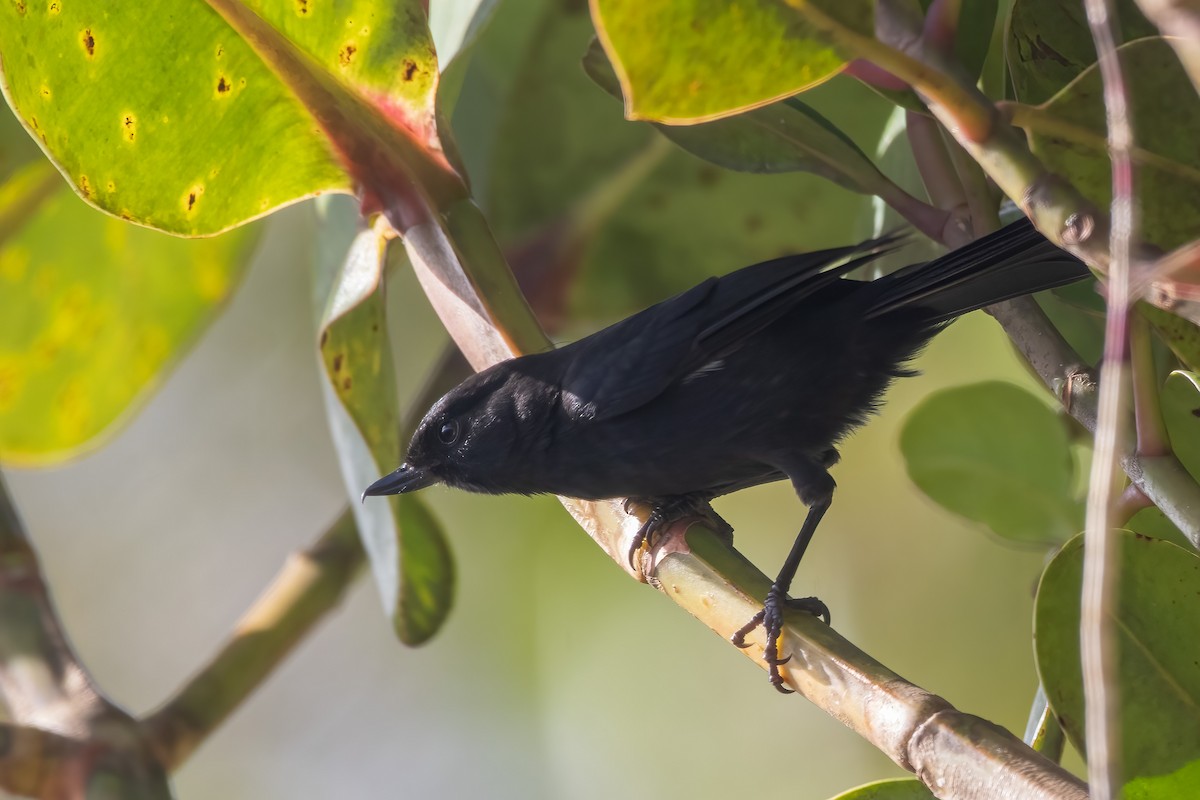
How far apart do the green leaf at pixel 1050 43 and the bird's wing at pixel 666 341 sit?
59 centimetres

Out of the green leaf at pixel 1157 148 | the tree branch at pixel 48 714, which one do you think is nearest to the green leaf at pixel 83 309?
the tree branch at pixel 48 714

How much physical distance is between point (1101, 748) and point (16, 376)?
101 inches

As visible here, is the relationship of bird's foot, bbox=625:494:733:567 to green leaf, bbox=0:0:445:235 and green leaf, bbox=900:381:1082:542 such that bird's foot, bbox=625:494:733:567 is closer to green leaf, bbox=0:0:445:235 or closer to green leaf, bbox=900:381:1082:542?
green leaf, bbox=900:381:1082:542

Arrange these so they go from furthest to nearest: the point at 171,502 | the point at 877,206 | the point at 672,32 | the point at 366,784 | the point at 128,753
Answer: the point at 171,502 → the point at 366,784 → the point at 877,206 → the point at 128,753 → the point at 672,32

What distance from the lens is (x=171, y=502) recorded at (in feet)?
17.8

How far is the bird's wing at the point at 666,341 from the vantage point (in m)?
1.91

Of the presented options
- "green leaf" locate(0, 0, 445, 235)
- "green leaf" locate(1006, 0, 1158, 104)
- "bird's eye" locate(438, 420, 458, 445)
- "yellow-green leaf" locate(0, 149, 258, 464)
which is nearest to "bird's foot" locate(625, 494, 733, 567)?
"bird's eye" locate(438, 420, 458, 445)

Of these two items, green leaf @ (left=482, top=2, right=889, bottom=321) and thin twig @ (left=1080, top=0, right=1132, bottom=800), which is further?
green leaf @ (left=482, top=2, right=889, bottom=321)

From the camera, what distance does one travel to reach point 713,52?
1.06m

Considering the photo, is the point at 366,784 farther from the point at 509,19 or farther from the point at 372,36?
the point at 372,36

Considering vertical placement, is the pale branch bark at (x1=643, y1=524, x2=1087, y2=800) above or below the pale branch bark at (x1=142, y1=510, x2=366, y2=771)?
above

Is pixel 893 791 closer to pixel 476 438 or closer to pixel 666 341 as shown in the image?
pixel 666 341

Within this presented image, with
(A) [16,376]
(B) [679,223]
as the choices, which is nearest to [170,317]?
(A) [16,376]

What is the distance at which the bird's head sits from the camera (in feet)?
6.66
